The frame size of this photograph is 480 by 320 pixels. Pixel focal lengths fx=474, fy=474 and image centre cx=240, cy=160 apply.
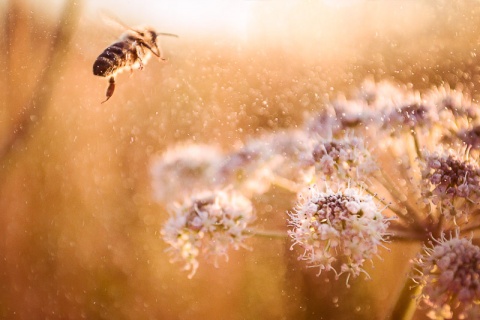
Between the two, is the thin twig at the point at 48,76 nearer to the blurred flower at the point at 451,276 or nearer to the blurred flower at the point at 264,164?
the blurred flower at the point at 264,164

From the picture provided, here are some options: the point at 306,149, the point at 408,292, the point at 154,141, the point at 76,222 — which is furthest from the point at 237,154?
the point at 76,222

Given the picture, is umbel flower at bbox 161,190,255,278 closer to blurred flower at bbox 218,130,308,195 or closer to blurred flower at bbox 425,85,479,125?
blurred flower at bbox 218,130,308,195

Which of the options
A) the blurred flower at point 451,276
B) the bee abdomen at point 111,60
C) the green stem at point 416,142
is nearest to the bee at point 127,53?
the bee abdomen at point 111,60

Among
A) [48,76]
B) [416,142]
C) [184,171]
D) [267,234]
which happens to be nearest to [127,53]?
[184,171]

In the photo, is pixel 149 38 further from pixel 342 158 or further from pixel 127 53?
pixel 342 158

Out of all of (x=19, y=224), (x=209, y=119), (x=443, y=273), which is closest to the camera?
(x=443, y=273)

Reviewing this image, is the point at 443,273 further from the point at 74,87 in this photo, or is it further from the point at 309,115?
the point at 74,87

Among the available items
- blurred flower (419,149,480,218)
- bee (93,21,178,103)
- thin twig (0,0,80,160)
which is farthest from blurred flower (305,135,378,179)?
thin twig (0,0,80,160)
